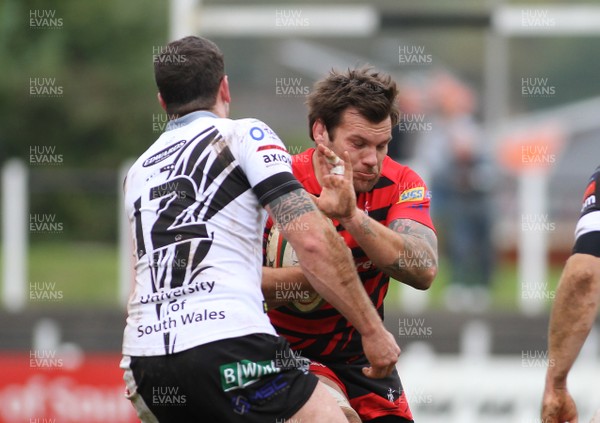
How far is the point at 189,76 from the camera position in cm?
491

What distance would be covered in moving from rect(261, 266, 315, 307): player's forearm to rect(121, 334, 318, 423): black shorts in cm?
51

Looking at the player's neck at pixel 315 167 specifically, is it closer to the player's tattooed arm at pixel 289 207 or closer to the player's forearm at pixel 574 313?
the player's tattooed arm at pixel 289 207

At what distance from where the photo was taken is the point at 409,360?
10.6 metres

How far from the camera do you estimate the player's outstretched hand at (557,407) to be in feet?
17.5

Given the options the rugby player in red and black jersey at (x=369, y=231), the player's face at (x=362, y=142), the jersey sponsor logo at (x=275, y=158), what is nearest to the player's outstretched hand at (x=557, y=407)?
the rugby player in red and black jersey at (x=369, y=231)

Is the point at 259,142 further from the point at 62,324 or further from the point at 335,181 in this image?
the point at 62,324

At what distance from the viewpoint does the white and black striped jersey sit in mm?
4578

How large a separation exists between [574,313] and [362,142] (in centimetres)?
130

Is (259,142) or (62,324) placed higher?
(259,142)

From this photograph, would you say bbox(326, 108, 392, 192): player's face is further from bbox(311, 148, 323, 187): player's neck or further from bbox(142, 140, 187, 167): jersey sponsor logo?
bbox(142, 140, 187, 167): jersey sponsor logo

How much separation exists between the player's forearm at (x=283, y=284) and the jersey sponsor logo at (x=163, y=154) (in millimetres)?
768

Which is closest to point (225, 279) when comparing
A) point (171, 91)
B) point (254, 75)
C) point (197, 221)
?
point (197, 221)

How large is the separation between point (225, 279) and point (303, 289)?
70cm

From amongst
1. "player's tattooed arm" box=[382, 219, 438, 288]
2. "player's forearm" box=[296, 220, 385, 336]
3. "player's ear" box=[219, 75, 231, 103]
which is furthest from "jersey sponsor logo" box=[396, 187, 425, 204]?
"player's ear" box=[219, 75, 231, 103]
